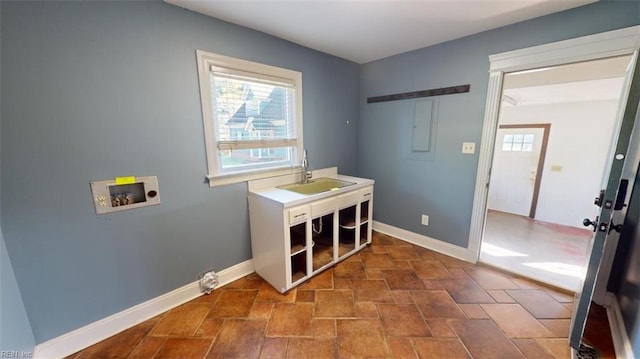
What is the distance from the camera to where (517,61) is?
2.04 m

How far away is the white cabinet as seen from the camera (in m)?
1.99

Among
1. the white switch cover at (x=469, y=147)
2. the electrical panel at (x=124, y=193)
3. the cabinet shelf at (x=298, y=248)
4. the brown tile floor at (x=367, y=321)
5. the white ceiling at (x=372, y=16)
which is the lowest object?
the brown tile floor at (x=367, y=321)

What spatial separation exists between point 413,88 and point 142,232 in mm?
2988

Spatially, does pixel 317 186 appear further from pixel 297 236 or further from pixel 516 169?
pixel 516 169

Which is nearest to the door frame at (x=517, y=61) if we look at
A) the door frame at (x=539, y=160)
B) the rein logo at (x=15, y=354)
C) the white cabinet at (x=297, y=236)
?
the white cabinet at (x=297, y=236)

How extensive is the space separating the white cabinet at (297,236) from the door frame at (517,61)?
44.5 inches

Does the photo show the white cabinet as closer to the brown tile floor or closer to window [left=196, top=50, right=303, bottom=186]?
the brown tile floor

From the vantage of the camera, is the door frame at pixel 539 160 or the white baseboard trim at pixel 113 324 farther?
the door frame at pixel 539 160

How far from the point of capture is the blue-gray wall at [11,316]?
117 centimetres

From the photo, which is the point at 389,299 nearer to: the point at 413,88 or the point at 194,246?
the point at 194,246

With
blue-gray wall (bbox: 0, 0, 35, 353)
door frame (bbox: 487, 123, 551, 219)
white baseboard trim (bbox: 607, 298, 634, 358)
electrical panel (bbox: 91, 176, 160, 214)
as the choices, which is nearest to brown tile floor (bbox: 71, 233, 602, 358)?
white baseboard trim (bbox: 607, 298, 634, 358)

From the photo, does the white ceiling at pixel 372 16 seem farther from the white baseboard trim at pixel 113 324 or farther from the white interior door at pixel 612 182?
the white baseboard trim at pixel 113 324

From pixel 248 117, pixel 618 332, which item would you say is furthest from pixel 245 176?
A: pixel 618 332

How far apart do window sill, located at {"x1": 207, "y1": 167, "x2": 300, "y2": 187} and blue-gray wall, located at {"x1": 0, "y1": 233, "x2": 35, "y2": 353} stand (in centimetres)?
115
